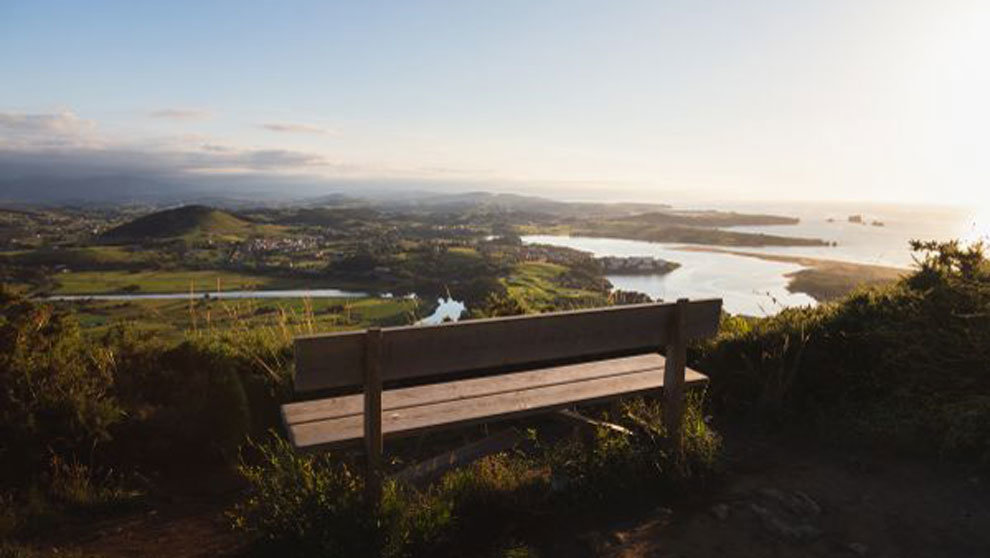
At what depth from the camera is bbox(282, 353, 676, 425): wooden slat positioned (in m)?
3.46

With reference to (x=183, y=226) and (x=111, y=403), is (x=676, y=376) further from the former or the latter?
(x=183, y=226)

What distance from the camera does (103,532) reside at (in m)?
3.60

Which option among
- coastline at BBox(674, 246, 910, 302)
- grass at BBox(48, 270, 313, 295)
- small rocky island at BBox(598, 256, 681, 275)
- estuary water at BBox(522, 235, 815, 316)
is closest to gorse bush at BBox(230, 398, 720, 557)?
estuary water at BBox(522, 235, 815, 316)

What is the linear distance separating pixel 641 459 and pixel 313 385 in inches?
88.9

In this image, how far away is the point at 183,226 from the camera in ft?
294

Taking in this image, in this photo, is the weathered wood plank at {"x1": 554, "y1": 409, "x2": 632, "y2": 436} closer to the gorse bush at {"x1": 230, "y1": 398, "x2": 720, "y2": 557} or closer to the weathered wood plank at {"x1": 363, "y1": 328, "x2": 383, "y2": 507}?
the gorse bush at {"x1": 230, "y1": 398, "x2": 720, "y2": 557}

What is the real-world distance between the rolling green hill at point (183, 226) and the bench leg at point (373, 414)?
89.1m

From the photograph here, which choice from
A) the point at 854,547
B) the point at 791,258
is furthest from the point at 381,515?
the point at 791,258

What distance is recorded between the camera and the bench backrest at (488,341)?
2.86m

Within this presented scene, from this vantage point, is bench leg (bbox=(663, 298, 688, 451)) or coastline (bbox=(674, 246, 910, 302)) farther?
coastline (bbox=(674, 246, 910, 302))

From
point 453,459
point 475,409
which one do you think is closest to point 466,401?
point 475,409

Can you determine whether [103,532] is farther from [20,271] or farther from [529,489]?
[20,271]

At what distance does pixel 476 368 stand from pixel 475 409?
31 centimetres

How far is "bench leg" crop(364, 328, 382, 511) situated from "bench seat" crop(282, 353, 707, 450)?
117mm
